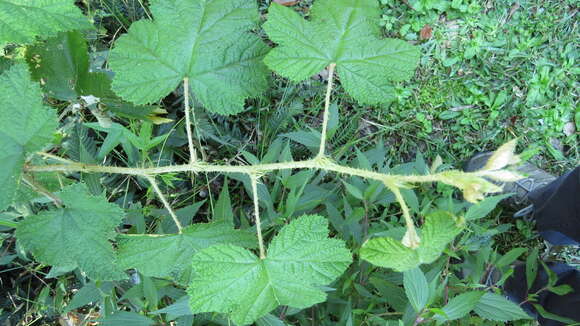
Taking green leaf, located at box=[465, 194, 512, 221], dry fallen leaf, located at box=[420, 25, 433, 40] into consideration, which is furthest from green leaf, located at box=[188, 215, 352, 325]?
dry fallen leaf, located at box=[420, 25, 433, 40]

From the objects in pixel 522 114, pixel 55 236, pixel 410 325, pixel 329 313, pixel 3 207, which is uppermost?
pixel 3 207

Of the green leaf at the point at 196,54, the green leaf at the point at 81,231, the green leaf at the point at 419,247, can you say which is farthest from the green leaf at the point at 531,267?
the green leaf at the point at 81,231

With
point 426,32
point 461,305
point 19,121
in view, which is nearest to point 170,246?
point 19,121

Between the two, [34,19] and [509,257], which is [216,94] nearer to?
[34,19]

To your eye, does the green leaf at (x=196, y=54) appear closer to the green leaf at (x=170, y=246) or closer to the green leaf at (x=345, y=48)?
the green leaf at (x=345, y=48)

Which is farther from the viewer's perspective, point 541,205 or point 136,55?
point 541,205

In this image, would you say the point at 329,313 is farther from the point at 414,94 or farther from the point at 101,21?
the point at 101,21

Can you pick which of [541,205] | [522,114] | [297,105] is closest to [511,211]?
[541,205]
